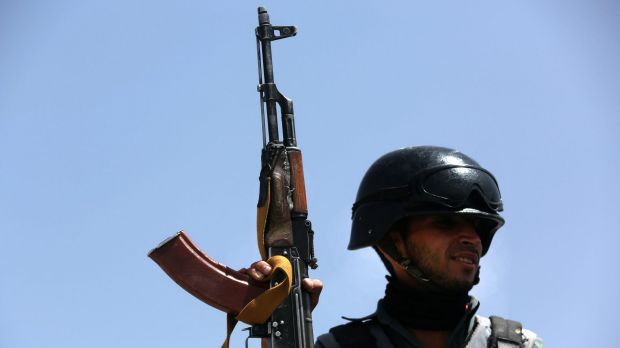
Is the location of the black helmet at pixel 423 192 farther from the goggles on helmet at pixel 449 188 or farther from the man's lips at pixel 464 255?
the man's lips at pixel 464 255

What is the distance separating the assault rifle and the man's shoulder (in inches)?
53.4

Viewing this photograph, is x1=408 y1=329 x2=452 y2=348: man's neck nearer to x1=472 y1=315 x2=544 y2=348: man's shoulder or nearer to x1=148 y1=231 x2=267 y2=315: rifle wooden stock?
x1=472 y1=315 x2=544 y2=348: man's shoulder

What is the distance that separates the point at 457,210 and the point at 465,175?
380 millimetres

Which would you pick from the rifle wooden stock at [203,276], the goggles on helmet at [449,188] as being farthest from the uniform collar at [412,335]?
the rifle wooden stock at [203,276]

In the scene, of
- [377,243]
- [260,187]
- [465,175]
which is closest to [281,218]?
[260,187]

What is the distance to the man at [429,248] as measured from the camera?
7020mm

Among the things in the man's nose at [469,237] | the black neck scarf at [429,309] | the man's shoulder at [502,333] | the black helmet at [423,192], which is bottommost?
the man's shoulder at [502,333]

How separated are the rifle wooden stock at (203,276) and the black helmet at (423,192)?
918 mm

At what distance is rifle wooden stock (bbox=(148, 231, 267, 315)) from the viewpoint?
768cm

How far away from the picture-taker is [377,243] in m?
7.48

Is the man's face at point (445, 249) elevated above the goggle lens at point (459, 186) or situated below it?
below

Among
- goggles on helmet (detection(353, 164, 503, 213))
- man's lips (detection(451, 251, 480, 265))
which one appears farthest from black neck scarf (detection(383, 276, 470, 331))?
goggles on helmet (detection(353, 164, 503, 213))

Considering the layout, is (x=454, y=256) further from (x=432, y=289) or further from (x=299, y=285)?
(x=299, y=285)

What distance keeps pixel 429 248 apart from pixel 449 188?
19.2 inches
